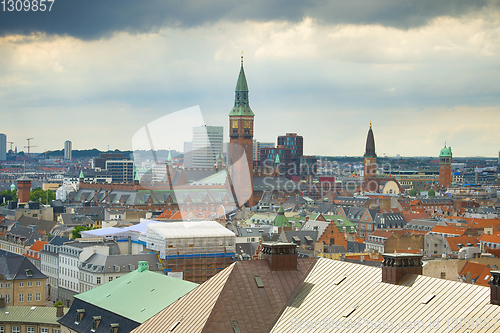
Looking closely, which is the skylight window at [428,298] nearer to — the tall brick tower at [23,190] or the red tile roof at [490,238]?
the red tile roof at [490,238]

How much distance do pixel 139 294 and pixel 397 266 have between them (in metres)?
24.8

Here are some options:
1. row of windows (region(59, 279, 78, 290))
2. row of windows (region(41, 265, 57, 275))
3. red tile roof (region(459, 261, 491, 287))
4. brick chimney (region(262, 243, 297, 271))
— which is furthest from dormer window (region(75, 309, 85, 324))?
row of windows (region(41, 265, 57, 275))

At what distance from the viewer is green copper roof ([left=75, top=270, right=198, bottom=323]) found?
146ft

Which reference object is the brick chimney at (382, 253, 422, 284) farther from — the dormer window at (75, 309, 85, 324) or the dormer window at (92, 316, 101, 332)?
the dormer window at (75, 309, 85, 324)

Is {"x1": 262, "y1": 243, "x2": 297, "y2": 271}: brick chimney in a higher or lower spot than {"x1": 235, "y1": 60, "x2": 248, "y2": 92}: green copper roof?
lower

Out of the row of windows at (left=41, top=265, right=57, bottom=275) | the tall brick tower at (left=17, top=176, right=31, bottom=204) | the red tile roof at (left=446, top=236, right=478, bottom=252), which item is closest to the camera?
the row of windows at (left=41, top=265, right=57, bottom=275)

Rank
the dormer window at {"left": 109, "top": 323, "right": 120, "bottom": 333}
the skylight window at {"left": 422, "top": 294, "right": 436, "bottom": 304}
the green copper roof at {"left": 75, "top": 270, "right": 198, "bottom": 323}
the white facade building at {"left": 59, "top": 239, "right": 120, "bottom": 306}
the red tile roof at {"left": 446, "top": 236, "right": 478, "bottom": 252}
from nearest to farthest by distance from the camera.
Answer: the skylight window at {"left": 422, "top": 294, "right": 436, "bottom": 304}, the dormer window at {"left": 109, "top": 323, "right": 120, "bottom": 333}, the green copper roof at {"left": 75, "top": 270, "right": 198, "bottom": 323}, the white facade building at {"left": 59, "top": 239, "right": 120, "bottom": 306}, the red tile roof at {"left": 446, "top": 236, "right": 478, "bottom": 252}

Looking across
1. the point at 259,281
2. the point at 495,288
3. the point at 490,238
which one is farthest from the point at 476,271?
the point at 495,288

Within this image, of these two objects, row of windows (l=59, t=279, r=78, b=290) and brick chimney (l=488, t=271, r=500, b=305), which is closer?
brick chimney (l=488, t=271, r=500, b=305)

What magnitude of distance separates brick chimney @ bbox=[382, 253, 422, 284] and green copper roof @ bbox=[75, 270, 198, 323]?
19.9m

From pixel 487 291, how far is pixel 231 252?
49.7 metres

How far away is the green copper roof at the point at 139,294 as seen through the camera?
4447 centimetres

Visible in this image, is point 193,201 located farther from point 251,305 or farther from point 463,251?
point 251,305

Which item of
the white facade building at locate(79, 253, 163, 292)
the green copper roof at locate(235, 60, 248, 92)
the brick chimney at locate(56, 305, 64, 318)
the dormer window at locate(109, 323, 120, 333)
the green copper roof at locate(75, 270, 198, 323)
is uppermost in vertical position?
the green copper roof at locate(235, 60, 248, 92)
